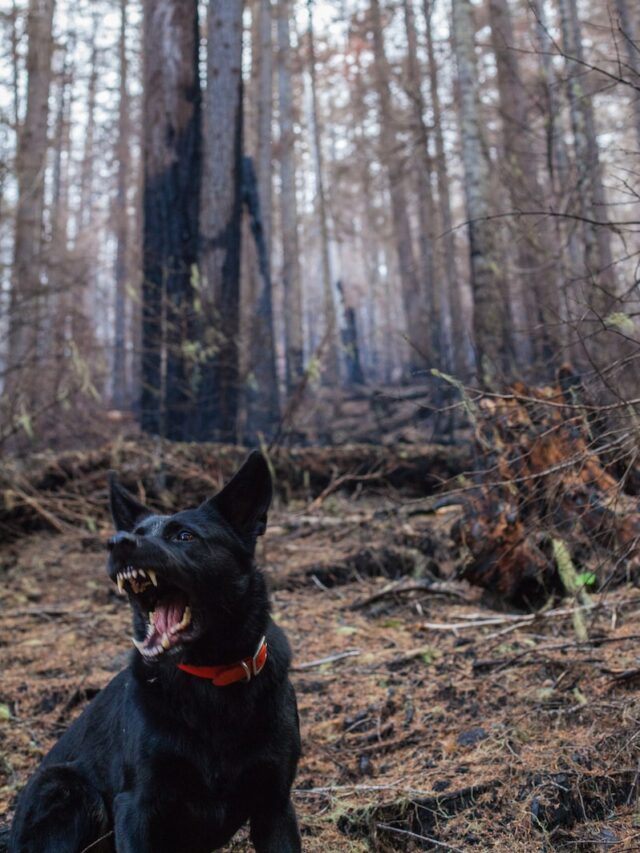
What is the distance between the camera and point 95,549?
8164mm

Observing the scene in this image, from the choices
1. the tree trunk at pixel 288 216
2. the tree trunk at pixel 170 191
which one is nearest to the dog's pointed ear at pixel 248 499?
the tree trunk at pixel 170 191

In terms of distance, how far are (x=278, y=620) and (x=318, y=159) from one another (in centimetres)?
2190

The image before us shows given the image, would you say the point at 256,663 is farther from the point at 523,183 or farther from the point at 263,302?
the point at 263,302

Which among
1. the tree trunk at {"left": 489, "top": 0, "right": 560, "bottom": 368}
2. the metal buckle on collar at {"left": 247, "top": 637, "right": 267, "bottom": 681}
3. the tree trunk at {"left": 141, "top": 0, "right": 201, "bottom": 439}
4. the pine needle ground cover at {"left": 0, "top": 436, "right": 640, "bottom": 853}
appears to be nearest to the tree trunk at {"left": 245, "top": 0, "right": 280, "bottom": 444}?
the tree trunk at {"left": 141, "top": 0, "right": 201, "bottom": 439}

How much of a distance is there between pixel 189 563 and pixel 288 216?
58.9ft

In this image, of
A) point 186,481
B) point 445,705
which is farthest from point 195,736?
point 186,481

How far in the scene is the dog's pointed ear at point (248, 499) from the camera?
3.10 meters

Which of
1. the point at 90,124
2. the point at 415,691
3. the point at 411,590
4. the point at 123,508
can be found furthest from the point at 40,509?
the point at 90,124

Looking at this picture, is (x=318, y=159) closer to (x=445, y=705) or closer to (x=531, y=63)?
(x=531, y=63)

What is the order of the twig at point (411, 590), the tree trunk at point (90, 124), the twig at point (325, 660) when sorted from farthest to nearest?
the tree trunk at point (90, 124), the twig at point (411, 590), the twig at point (325, 660)

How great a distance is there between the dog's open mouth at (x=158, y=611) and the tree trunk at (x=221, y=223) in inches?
256

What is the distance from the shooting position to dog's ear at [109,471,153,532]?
3.30 meters

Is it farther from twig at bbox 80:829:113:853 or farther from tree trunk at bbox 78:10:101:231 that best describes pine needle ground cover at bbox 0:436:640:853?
tree trunk at bbox 78:10:101:231

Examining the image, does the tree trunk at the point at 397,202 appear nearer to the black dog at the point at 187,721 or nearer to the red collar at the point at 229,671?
the black dog at the point at 187,721
